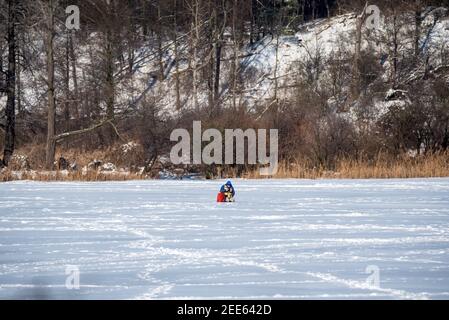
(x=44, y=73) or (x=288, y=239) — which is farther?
(x=44, y=73)

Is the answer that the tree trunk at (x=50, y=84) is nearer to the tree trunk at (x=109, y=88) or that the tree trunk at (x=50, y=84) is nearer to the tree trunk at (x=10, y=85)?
the tree trunk at (x=10, y=85)

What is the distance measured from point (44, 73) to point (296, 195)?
17.0 m

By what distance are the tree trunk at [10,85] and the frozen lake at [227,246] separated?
9.68 meters

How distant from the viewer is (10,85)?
2108cm

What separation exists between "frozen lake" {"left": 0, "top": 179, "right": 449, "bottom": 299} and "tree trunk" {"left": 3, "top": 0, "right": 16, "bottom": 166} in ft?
31.8

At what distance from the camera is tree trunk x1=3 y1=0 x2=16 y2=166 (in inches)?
827

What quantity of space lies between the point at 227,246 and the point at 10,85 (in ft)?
51.9

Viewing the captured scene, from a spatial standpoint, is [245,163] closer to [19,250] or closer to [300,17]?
[19,250]

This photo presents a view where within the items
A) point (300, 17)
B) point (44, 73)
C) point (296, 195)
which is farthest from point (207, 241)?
point (300, 17)

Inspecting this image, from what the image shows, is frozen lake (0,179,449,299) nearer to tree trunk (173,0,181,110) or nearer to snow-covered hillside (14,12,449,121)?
tree trunk (173,0,181,110)

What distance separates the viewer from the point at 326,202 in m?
10.9

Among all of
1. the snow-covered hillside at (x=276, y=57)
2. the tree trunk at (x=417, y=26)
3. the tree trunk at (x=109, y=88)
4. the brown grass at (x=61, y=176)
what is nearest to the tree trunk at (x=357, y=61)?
the snow-covered hillside at (x=276, y=57)

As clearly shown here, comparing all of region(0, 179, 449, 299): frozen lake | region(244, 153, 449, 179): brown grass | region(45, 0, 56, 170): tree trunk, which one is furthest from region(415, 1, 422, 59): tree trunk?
region(0, 179, 449, 299): frozen lake
